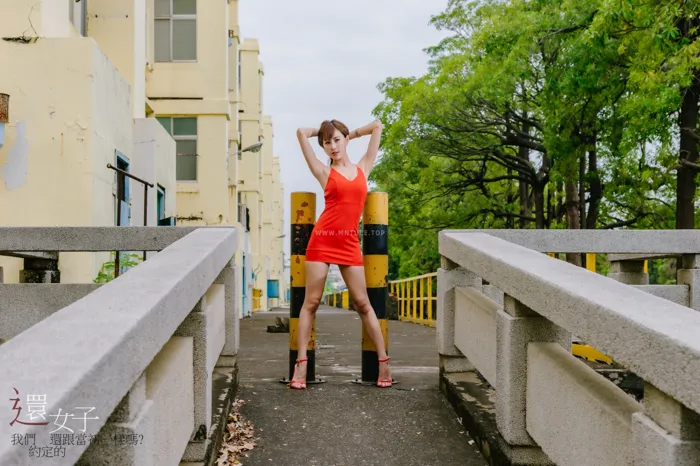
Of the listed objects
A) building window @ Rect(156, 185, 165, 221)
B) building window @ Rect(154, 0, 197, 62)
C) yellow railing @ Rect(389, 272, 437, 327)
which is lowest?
yellow railing @ Rect(389, 272, 437, 327)

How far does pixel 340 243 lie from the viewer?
5207 millimetres

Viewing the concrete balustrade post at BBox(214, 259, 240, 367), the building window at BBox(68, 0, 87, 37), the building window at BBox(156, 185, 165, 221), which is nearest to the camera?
the concrete balustrade post at BBox(214, 259, 240, 367)

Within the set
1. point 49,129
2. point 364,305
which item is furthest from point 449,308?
point 49,129

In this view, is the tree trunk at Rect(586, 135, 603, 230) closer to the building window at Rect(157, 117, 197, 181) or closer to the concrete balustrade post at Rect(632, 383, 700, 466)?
the building window at Rect(157, 117, 197, 181)

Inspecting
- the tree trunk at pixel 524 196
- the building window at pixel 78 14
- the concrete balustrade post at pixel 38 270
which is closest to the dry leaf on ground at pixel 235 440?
the concrete balustrade post at pixel 38 270

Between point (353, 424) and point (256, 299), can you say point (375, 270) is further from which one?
point (256, 299)

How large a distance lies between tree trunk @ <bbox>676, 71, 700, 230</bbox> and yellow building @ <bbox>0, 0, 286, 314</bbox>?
32.9ft

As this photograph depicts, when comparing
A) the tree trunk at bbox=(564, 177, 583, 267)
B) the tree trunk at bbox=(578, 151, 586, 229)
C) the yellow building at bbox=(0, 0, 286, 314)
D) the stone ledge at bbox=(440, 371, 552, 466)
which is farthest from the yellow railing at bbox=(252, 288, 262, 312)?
the stone ledge at bbox=(440, 371, 552, 466)

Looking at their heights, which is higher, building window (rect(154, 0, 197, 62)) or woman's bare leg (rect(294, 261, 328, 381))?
building window (rect(154, 0, 197, 62))

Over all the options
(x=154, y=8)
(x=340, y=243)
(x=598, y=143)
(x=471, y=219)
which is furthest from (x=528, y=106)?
(x=340, y=243)

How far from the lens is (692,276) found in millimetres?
5344

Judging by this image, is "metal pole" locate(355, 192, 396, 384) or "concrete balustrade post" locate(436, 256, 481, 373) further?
"metal pole" locate(355, 192, 396, 384)

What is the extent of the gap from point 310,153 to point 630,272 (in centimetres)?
318

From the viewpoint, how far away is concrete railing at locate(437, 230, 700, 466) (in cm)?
190
